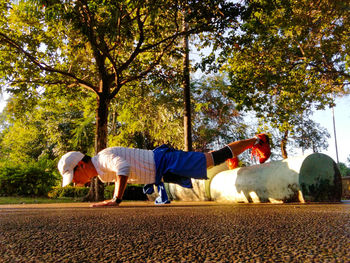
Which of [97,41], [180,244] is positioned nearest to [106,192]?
[97,41]

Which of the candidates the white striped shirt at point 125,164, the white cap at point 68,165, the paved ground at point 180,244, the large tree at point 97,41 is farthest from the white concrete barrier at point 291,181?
the large tree at point 97,41

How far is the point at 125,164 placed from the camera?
3514mm

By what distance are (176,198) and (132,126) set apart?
34.4 ft

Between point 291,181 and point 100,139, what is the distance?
20.0 feet

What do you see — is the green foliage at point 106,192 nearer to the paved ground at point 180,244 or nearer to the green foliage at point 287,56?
the green foliage at point 287,56

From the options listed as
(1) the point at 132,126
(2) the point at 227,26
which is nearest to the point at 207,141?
(1) the point at 132,126

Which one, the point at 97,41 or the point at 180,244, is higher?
the point at 97,41

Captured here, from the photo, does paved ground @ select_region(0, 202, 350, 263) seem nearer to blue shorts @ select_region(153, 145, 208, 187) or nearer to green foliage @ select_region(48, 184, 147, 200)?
blue shorts @ select_region(153, 145, 208, 187)

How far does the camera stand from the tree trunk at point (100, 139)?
8.87 metres

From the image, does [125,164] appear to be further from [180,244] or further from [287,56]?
[287,56]

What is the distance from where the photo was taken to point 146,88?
38.8 ft

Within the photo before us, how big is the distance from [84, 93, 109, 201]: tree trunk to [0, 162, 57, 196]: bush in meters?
3.85

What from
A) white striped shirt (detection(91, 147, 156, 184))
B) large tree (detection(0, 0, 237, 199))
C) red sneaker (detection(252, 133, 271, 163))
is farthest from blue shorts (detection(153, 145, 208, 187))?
large tree (detection(0, 0, 237, 199))

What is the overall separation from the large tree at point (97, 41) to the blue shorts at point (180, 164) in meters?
4.31
